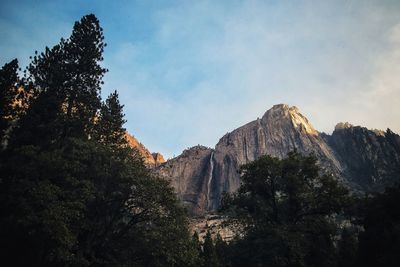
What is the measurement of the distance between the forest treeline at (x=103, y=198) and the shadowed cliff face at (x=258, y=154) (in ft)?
408

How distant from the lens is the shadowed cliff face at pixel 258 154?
541ft

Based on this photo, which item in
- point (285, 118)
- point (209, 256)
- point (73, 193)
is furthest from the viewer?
point (285, 118)

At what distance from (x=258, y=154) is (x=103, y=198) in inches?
5880

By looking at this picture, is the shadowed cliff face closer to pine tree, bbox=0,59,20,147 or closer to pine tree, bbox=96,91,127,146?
pine tree, bbox=96,91,127,146

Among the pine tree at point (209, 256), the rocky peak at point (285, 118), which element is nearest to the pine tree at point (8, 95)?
the pine tree at point (209, 256)

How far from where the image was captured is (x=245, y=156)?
17462 cm

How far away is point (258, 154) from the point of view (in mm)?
172750

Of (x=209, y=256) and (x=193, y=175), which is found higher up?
(x=193, y=175)

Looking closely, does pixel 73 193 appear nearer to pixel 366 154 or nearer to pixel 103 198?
pixel 103 198

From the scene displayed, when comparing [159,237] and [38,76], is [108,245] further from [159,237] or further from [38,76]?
[38,76]

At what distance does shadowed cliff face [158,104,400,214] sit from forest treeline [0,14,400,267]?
124 metres

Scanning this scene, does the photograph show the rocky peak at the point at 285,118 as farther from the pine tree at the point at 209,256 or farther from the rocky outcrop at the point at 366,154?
the pine tree at the point at 209,256

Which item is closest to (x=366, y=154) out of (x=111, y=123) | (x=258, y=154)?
(x=258, y=154)

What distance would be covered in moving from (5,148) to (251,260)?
25477 mm
